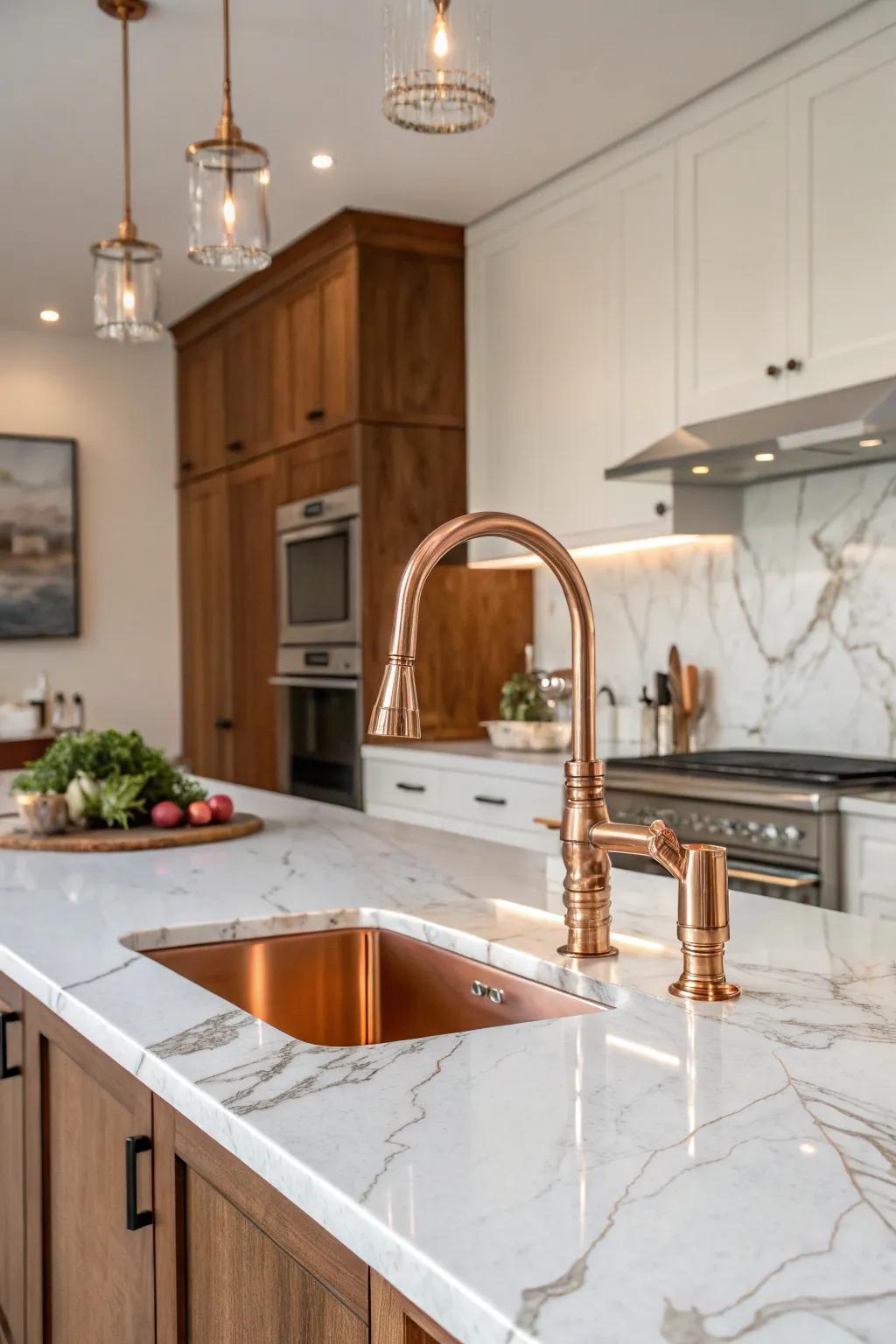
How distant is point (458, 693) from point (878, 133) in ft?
7.42

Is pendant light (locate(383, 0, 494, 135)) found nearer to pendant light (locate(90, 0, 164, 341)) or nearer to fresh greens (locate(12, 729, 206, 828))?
pendant light (locate(90, 0, 164, 341))

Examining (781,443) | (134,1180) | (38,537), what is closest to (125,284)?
(781,443)

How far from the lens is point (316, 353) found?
4637 millimetres

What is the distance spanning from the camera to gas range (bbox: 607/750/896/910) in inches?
106

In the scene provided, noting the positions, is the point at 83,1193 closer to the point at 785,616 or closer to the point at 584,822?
the point at 584,822

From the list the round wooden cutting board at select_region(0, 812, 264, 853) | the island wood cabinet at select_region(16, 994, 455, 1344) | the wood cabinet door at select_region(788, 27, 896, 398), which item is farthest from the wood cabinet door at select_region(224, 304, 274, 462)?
the island wood cabinet at select_region(16, 994, 455, 1344)

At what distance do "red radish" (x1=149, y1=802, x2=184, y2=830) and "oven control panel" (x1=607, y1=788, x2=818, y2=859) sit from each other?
97cm

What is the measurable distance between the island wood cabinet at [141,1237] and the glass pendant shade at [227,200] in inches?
49.9

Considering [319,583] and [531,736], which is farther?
[319,583]

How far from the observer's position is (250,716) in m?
5.41

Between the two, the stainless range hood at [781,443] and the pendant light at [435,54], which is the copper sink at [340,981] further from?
the stainless range hood at [781,443]

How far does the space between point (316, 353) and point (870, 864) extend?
2.84m

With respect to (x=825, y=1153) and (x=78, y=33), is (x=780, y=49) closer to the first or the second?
(x=78, y=33)

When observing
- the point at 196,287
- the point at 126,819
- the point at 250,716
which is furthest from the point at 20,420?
the point at 126,819
